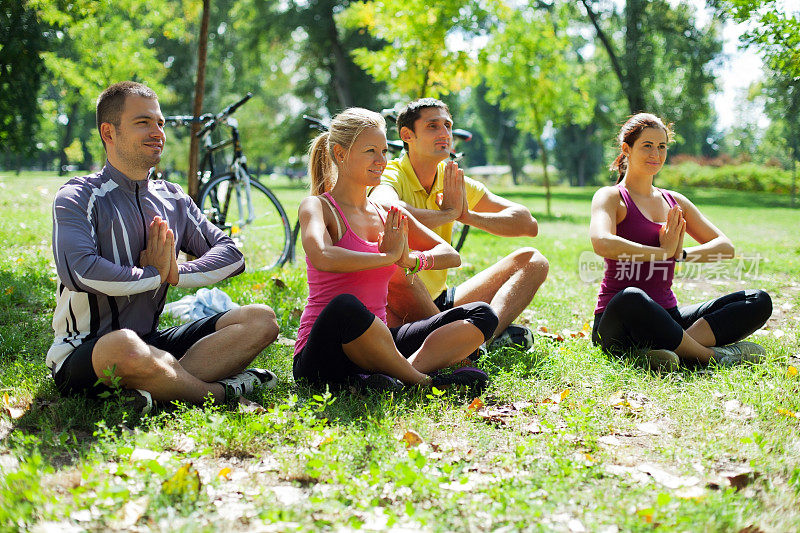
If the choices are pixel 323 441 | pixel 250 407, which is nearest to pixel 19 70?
pixel 250 407

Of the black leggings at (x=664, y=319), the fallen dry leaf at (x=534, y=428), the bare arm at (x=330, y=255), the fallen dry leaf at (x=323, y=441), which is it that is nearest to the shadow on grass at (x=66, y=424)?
the fallen dry leaf at (x=323, y=441)

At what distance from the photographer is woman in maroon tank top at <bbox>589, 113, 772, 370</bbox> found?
403 cm

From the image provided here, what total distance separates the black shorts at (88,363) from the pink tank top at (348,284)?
23.6 inches

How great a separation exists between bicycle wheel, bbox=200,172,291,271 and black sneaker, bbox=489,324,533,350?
3.01 m

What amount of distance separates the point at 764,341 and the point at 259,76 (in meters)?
42.0

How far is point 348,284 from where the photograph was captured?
357 cm

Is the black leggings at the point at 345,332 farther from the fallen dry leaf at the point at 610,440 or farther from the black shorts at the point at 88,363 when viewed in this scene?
the fallen dry leaf at the point at 610,440

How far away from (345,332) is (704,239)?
2.69 m

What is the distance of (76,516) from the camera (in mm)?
2207

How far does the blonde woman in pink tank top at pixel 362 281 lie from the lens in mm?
3369

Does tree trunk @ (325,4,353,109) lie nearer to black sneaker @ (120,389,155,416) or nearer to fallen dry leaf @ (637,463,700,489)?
black sneaker @ (120,389,155,416)

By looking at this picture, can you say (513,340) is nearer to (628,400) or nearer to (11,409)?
(628,400)

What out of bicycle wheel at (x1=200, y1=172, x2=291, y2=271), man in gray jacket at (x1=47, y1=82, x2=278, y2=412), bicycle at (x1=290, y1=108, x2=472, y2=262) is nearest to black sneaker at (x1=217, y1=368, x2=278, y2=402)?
man in gray jacket at (x1=47, y1=82, x2=278, y2=412)

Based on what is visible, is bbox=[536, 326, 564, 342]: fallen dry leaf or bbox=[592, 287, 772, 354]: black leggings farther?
bbox=[536, 326, 564, 342]: fallen dry leaf
